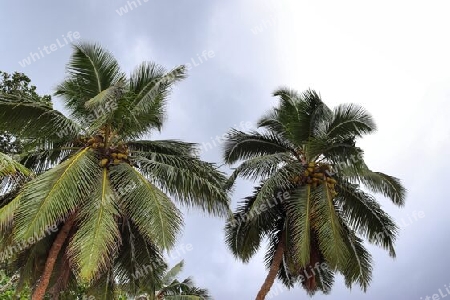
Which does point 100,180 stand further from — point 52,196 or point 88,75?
point 88,75

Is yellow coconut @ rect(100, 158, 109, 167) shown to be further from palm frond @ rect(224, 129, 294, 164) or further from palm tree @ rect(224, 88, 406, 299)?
palm frond @ rect(224, 129, 294, 164)

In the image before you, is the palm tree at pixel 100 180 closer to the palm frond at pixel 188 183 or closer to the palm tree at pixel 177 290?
the palm frond at pixel 188 183

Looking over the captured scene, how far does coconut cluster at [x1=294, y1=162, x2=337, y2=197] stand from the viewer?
1573 centimetres

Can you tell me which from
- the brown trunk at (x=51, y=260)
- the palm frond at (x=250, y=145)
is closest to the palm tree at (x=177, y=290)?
the palm frond at (x=250, y=145)

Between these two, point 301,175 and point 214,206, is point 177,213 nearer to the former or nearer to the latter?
point 214,206

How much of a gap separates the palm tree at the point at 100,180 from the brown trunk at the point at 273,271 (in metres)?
3.37

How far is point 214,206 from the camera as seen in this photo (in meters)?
13.2

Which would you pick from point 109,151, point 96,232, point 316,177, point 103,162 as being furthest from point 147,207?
point 316,177

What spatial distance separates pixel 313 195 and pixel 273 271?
2.75 m

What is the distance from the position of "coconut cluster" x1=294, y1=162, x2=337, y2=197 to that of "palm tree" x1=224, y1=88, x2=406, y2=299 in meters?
0.03

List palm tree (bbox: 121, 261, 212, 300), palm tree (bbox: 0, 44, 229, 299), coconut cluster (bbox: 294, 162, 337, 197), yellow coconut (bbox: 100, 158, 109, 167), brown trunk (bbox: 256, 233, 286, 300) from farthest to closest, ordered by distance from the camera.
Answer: palm tree (bbox: 121, 261, 212, 300) < coconut cluster (bbox: 294, 162, 337, 197) < brown trunk (bbox: 256, 233, 286, 300) < yellow coconut (bbox: 100, 158, 109, 167) < palm tree (bbox: 0, 44, 229, 299)

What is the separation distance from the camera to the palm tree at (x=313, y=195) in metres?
15.2

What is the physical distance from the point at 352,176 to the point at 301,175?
5.47 feet

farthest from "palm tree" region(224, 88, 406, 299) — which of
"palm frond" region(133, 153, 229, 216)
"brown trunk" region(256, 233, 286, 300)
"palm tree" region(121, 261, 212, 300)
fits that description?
"palm tree" region(121, 261, 212, 300)
